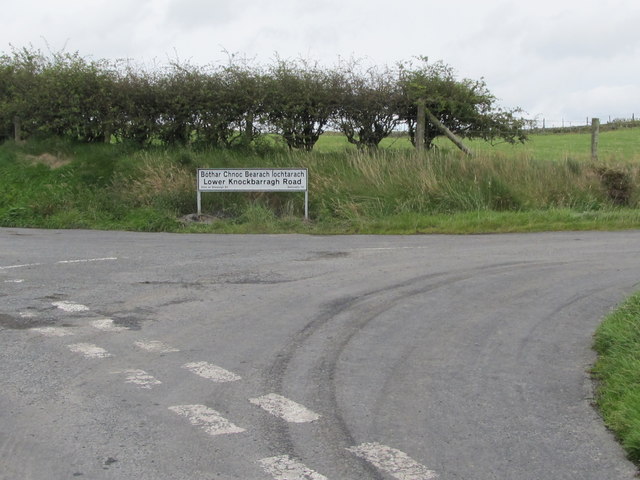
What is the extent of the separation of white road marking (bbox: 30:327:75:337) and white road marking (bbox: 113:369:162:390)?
1360 millimetres

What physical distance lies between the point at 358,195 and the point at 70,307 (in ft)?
31.7

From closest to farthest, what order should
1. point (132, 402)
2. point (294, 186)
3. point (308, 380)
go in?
point (132, 402)
point (308, 380)
point (294, 186)

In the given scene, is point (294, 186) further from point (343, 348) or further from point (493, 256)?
point (343, 348)

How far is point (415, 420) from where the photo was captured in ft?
15.8

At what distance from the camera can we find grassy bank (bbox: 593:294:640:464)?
4.50 m

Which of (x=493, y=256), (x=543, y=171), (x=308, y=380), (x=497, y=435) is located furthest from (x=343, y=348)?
(x=543, y=171)

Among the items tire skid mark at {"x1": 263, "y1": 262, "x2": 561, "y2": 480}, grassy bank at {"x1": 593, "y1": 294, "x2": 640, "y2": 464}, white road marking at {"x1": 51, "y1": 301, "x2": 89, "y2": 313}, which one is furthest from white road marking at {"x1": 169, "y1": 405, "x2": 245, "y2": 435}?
white road marking at {"x1": 51, "y1": 301, "x2": 89, "y2": 313}

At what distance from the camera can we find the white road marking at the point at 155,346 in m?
6.30

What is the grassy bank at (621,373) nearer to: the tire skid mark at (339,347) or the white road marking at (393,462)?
the white road marking at (393,462)

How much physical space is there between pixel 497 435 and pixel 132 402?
2514mm

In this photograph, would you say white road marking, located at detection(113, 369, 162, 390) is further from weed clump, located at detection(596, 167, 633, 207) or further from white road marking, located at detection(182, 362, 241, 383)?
weed clump, located at detection(596, 167, 633, 207)

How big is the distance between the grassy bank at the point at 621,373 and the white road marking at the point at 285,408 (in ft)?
6.43

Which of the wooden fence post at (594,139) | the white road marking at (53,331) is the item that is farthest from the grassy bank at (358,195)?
the white road marking at (53,331)

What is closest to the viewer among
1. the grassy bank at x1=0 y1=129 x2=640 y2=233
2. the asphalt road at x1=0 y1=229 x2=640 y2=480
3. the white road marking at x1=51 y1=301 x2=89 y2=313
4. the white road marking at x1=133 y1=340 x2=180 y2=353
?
the asphalt road at x1=0 y1=229 x2=640 y2=480
